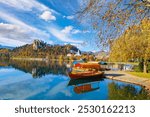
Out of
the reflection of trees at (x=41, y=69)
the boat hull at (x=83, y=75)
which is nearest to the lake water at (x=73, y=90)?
the boat hull at (x=83, y=75)

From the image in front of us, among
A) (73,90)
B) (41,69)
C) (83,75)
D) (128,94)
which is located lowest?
(73,90)

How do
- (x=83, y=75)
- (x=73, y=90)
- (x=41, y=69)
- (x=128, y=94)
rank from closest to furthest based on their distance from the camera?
(x=128, y=94) < (x=73, y=90) < (x=83, y=75) < (x=41, y=69)

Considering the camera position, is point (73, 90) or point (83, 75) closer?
point (73, 90)

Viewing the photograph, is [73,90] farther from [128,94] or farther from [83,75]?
[83,75]

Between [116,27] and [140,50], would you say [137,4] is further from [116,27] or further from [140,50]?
[140,50]

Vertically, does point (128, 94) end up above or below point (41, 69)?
below

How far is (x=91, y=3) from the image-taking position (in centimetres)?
923

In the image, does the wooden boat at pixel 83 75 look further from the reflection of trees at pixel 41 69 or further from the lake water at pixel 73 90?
the reflection of trees at pixel 41 69

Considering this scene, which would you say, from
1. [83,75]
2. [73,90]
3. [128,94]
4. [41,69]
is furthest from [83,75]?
[41,69]

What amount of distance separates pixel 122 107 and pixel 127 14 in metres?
3.82

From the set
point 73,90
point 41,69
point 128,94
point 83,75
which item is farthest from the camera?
point 41,69

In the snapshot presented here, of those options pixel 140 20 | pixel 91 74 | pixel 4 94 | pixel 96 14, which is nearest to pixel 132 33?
pixel 140 20

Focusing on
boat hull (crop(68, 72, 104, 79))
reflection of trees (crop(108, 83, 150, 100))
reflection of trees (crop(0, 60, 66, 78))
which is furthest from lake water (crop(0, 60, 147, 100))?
reflection of trees (crop(0, 60, 66, 78))

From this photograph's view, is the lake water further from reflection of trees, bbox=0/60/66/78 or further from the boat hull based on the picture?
reflection of trees, bbox=0/60/66/78
